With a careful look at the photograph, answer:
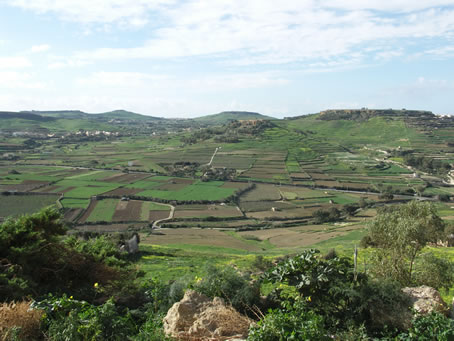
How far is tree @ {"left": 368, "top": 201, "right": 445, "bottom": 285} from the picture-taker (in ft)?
55.3

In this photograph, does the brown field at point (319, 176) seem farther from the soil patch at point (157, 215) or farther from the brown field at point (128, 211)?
the brown field at point (128, 211)

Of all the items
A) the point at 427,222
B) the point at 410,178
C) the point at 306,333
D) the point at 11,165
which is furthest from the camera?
the point at 11,165

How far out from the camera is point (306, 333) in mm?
8039

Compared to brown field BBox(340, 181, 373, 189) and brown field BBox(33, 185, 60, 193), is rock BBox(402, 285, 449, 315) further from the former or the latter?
brown field BBox(340, 181, 373, 189)

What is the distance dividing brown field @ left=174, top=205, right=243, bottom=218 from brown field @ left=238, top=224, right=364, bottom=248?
11889 mm

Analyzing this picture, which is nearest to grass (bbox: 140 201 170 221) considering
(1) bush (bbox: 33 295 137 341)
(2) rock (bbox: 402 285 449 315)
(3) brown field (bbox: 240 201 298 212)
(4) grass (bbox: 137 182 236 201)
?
(4) grass (bbox: 137 182 236 201)

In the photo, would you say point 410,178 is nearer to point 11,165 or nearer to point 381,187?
point 381,187

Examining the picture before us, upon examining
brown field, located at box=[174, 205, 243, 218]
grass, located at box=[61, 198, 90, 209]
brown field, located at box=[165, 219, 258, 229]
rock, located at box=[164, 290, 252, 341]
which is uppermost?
rock, located at box=[164, 290, 252, 341]

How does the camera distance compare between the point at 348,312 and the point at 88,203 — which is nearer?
the point at 348,312

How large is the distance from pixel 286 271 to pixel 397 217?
10588 mm

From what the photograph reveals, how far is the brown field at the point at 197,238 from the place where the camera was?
5078 centimetres

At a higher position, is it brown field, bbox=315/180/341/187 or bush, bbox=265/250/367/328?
bush, bbox=265/250/367/328

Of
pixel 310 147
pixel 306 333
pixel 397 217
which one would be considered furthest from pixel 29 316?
pixel 310 147

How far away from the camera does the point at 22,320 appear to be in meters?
9.17
